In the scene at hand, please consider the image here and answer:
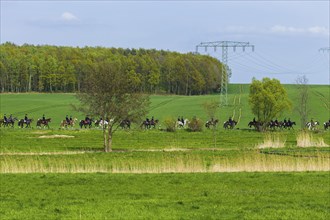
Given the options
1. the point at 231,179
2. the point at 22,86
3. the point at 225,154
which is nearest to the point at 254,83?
the point at 225,154

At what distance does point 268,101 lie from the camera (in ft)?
260

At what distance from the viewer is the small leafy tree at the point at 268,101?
259 feet

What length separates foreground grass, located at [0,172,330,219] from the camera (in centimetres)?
1700

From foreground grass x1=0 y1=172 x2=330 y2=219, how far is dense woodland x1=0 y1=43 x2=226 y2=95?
12900 centimetres

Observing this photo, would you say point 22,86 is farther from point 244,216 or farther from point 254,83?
point 244,216

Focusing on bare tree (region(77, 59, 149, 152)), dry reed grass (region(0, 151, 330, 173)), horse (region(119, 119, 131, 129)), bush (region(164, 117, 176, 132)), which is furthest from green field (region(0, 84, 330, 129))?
dry reed grass (region(0, 151, 330, 173))

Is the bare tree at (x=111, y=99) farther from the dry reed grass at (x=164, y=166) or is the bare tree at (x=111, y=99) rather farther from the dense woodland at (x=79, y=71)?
the dense woodland at (x=79, y=71)

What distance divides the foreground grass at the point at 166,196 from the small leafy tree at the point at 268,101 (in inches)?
2008

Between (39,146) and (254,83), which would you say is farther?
(254,83)

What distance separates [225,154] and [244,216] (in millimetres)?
23919

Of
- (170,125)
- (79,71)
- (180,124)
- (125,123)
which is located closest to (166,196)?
(125,123)

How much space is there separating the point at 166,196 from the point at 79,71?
511 feet

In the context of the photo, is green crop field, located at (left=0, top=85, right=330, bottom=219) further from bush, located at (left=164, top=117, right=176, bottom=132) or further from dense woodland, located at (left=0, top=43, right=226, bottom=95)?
dense woodland, located at (left=0, top=43, right=226, bottom=95)

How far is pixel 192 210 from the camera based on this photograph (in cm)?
1769
